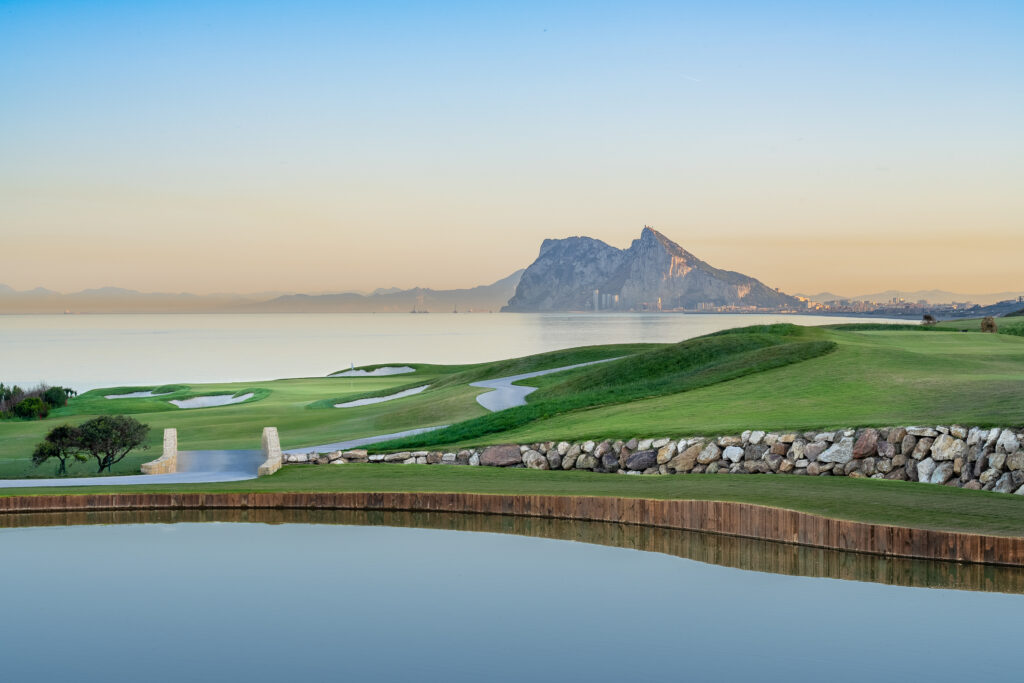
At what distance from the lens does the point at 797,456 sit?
18812mm

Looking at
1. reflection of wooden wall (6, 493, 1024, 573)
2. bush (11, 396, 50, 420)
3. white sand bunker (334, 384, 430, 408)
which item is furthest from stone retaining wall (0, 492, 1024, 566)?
bush (11, 396, 50, 420)

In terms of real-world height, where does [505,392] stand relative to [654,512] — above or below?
above

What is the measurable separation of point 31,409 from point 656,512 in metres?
35.8

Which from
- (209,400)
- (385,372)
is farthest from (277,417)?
(385,372)

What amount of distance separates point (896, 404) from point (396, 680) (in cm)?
1499

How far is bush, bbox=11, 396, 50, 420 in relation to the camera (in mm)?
43162

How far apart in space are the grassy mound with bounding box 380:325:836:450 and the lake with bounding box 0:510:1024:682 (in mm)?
9993

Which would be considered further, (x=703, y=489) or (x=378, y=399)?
(x=378, y=399)

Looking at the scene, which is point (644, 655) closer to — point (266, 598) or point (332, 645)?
point (332, 645)

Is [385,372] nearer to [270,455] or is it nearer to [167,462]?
[167,462]

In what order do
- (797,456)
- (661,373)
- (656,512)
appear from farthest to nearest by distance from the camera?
1. (661,373)
2. (797,456)
3. (656,512)

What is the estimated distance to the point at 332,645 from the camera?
33.9 ft

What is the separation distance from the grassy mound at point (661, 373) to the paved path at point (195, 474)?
3537 millimetres

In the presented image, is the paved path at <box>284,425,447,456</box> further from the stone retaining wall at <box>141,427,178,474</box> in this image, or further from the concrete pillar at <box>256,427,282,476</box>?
the stone retaining wall at <box>141,427,178,474</box>
